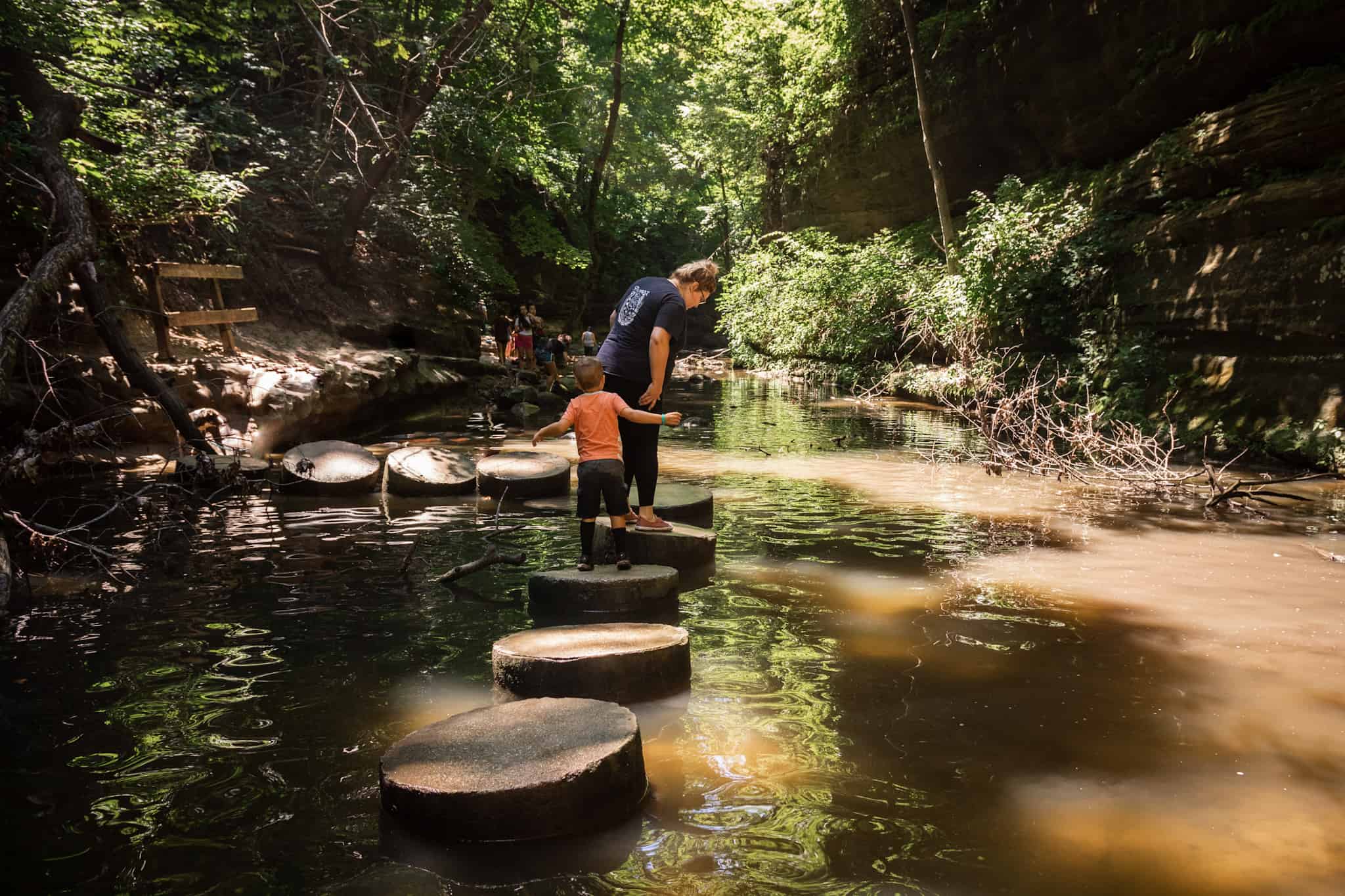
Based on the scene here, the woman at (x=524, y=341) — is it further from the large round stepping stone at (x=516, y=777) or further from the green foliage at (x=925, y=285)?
the large round stepping stone at (x=516, y=777)

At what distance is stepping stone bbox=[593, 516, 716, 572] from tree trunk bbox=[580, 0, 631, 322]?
22.5m

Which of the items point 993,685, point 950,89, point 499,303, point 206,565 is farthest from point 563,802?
point 499,303

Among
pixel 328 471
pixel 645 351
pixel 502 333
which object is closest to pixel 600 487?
pixel 645 351

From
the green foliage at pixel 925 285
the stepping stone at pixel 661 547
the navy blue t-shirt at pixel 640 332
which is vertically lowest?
the stepping stone at pixel 661 547

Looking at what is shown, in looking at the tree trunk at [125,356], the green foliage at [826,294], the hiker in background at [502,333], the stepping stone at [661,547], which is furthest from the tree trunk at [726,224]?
the stepping stone at [661,547]

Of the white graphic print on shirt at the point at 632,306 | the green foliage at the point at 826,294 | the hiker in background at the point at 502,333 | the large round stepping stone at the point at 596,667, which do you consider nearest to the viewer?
the large round stepping stone at the point at 596,667

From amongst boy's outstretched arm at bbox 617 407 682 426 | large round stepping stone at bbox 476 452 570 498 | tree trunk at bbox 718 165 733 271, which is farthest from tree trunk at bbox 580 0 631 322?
boy's outstretched arm at bbox 617 407 682 426

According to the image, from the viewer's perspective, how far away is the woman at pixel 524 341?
22.8m

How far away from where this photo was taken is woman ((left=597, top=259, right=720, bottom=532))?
6.54 meters

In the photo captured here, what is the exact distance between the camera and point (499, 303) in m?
27.7

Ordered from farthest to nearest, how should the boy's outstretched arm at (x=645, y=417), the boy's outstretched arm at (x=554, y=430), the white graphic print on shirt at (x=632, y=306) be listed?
the white graphic print on shirt at (x=632, y=306) < the boy's outstretched arm at (x=645, y=417) < the boy's outstretched arm at (x=554, y=430)

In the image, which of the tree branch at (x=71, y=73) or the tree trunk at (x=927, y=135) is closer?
the tree branch at (x=71, y=73)

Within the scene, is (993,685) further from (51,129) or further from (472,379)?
(472,379)

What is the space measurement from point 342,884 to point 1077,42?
2076 centimetres
